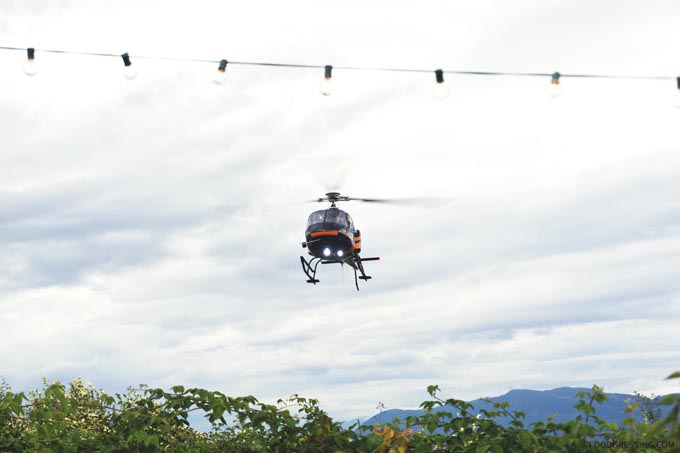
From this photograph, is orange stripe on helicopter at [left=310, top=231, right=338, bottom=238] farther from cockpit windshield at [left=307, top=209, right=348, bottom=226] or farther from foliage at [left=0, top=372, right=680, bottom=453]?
foliage at [left=0, top=372, right=680, bottom=453]

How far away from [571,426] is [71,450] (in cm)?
629

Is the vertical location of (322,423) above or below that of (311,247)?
below

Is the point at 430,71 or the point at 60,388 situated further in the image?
the point at 430,71

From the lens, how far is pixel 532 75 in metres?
11.3

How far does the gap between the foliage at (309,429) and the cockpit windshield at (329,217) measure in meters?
12.1

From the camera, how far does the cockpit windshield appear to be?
72.6 feet

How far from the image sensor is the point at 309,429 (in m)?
9.86

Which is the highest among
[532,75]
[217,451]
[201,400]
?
[532,75]

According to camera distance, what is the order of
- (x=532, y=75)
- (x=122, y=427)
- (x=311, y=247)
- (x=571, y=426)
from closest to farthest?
(x=571, y=426)
(x=122, y=427)
(x=532, y=75)
(x=311, y=247)

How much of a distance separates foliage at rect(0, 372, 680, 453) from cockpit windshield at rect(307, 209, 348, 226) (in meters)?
12.1

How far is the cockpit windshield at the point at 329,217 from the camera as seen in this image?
22.1 metres

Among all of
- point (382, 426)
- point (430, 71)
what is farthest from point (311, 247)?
point (382, 426)

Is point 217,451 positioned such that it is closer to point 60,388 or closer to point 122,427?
point 122,427

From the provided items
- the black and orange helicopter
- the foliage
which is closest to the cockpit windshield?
the black and orange helicopter
